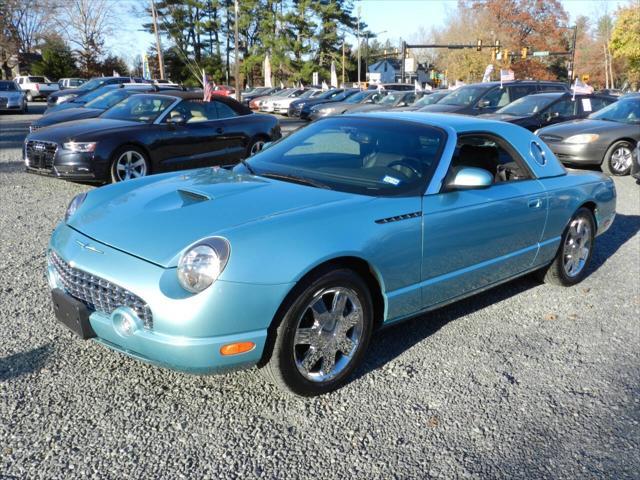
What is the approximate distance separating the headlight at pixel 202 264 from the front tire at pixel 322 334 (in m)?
0.41

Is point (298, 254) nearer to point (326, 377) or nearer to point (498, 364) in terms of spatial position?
point (326, 377)

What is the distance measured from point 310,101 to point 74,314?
24717 mm

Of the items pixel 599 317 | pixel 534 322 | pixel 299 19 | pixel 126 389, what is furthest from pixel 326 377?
pixel 299 19

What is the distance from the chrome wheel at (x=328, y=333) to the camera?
3.00 meters

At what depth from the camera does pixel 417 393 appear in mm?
3227

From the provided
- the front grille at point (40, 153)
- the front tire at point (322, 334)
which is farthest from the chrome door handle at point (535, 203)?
the front grille at point (40, 153)

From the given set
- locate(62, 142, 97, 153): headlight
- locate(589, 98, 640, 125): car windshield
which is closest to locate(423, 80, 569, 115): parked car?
locate(589, 98, 640, 125): car windshield

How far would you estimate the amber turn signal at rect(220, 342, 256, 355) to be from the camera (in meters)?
2.68

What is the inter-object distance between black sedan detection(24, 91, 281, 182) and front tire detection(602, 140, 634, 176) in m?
6.42

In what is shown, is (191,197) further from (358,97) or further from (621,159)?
(358,97)

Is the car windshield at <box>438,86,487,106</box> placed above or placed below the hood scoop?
above

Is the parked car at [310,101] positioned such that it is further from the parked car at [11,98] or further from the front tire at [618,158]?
the front tire at [618,158]

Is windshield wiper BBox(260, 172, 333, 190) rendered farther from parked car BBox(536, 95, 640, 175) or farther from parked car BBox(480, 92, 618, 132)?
parked car BBox(480, 92, 618, 132)

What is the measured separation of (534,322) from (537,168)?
1.21 metres
